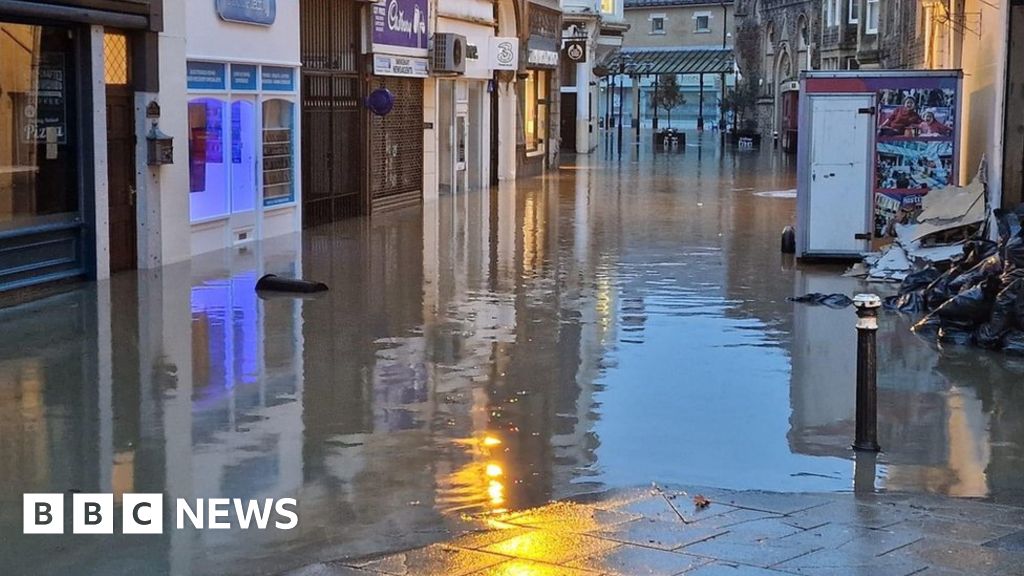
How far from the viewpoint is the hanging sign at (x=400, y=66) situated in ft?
77.6

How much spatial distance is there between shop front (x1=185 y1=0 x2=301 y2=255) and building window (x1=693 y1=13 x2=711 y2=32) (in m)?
66.3

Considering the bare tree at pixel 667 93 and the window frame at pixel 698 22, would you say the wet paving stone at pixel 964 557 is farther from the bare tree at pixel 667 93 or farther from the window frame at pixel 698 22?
the window frame at pixel 698 22

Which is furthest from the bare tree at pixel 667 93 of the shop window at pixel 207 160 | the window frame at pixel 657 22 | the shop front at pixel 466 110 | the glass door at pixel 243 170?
the shop window at pixel 207 160

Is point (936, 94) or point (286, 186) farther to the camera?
point (286, 186)

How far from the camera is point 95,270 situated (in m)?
15.0

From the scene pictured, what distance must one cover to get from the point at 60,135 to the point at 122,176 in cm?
126

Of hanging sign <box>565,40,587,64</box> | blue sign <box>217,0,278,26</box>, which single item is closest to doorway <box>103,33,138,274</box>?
blue sign <box>217,0,278,26</box>

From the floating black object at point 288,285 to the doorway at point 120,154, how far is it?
212 cm

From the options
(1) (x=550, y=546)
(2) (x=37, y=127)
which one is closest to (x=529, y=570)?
(1) (x=550, y=546)

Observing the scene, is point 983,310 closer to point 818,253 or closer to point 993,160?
point 993,160

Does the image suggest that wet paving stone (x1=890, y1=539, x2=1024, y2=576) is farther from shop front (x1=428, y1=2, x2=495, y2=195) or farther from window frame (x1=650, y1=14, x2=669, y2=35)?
window frame (x1=650, y1=14, x2=669, y2=35)

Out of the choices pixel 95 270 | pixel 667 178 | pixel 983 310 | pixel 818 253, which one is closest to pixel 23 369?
pixel 95 270

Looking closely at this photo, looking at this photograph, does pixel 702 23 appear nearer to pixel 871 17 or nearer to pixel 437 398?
pixel 871 17

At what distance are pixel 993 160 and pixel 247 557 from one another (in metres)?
11.8
